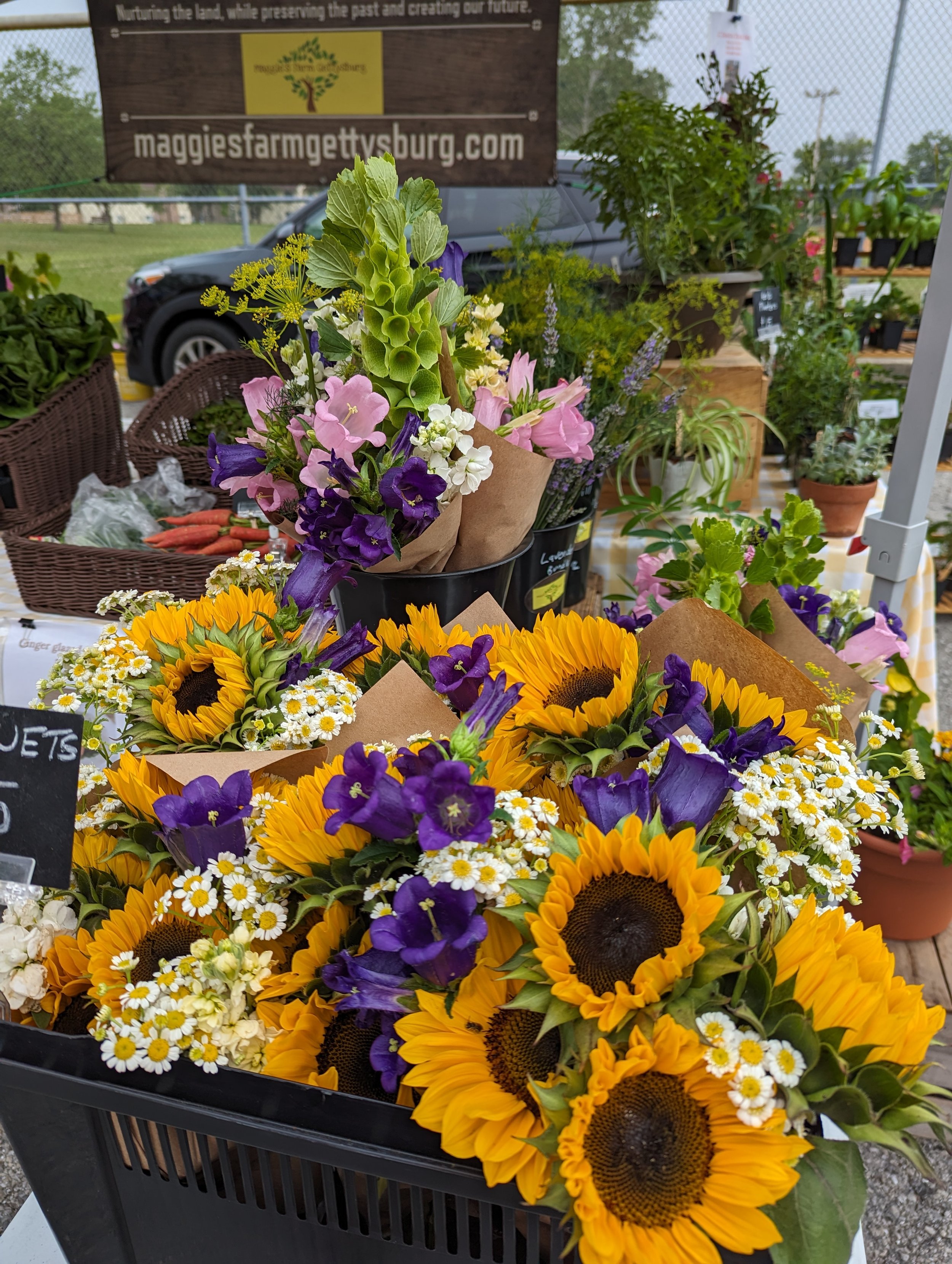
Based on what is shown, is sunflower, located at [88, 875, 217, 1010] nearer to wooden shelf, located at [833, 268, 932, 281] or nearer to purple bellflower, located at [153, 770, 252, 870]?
purple bellflower, located at [153, 770, 252, 870]

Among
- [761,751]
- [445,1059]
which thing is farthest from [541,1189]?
[761,751]

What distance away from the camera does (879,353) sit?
14.0ft

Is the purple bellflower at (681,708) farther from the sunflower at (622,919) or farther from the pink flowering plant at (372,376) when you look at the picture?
the pink flowering plant at (372,376)

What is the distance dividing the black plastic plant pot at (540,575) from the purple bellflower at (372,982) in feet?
2.61

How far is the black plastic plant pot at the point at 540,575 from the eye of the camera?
4.25 ft

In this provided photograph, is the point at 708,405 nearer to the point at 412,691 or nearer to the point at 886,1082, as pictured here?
the point at 412,691

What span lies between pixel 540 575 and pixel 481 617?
1.78 feet

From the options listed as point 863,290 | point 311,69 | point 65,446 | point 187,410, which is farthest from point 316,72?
point 863,290

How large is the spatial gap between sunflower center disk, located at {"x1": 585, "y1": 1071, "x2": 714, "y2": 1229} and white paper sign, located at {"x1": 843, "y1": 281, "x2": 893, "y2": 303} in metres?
3.71

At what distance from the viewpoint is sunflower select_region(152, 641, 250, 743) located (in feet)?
2.26

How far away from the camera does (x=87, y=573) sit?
5.59ft

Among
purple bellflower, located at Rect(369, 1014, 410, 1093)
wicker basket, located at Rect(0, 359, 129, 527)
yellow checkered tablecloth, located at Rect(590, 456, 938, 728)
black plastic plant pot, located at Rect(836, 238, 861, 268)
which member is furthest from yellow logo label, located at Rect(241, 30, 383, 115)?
black plastic plant pot, located at Rect(836, 238, 861, 268)

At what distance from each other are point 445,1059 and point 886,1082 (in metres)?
0.21

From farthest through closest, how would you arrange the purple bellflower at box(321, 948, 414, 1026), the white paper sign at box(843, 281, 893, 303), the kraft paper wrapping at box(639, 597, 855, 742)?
the white paper sign at box(843, 281, 893, 303), the kraft paper wrapping at box(639, 597, 855, 742), the purple bellflower at box(321, 948, 414, 1026)
